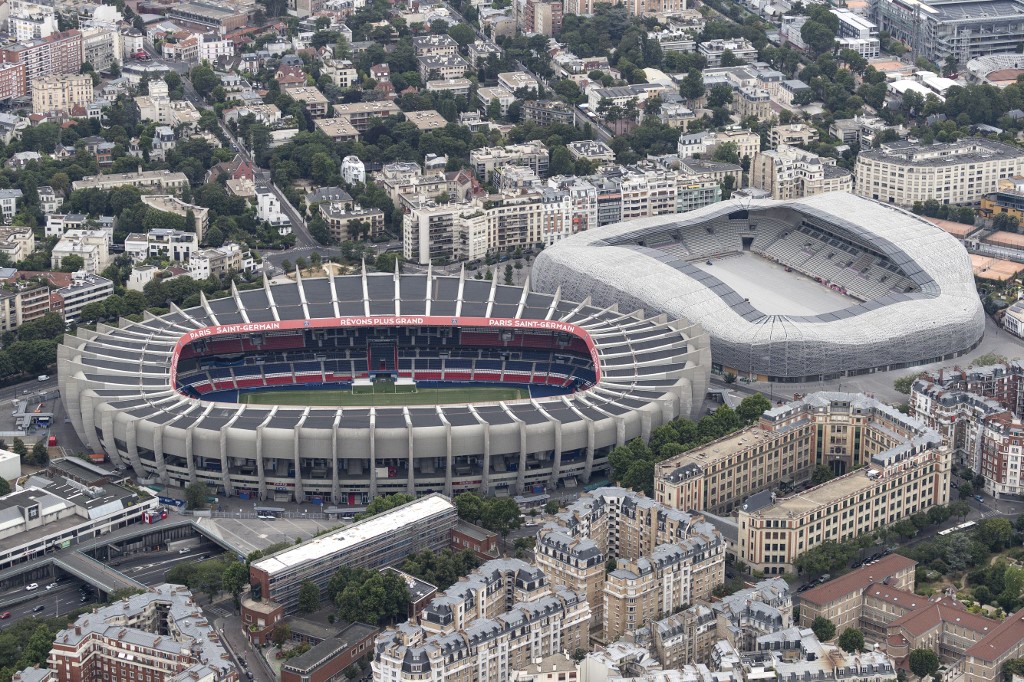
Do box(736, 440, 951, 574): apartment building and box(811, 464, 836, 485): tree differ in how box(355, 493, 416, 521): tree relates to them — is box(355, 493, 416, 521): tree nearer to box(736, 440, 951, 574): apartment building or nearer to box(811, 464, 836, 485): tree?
box(736, 440, 951, 574): apartment building

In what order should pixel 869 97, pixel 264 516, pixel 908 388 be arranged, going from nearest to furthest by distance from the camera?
pixel 264 516
pixel 908 388
pixel 869 97

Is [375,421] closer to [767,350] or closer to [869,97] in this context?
[767,350]

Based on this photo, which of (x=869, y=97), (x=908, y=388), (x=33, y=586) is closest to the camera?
(x=33, y=586)

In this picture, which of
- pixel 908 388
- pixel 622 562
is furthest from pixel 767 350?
pixel 622 562

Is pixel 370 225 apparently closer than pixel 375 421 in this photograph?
No

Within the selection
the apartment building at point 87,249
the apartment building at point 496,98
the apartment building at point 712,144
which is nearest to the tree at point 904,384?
the apartment building at point 712,144

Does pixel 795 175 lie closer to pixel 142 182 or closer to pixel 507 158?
pixel 507 158
